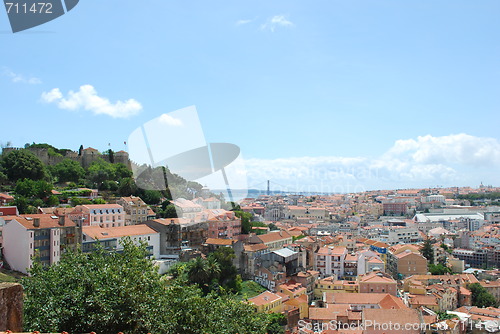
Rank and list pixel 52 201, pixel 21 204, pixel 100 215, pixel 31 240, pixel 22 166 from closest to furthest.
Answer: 1. pixel 31 240
2. pixel 100 215
3. pixel 21 204
4. pixel 52 201
5. pixel 22 166

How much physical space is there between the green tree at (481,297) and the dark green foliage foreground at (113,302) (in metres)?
13.5

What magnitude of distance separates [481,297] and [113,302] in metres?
15.8

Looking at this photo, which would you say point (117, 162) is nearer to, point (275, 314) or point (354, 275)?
point (354, 275)

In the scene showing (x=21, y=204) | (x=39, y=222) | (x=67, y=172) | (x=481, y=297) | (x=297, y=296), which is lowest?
(x=481, y=297)

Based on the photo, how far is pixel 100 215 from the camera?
15.1 metres

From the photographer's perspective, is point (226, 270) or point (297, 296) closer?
point (297, 296)

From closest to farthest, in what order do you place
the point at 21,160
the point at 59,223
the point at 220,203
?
the point at 59,223
the point at 21,160
the point at 220,203

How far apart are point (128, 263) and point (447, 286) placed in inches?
539

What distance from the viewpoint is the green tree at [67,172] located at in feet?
69.0

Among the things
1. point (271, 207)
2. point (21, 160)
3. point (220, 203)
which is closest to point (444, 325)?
point (220, 203)

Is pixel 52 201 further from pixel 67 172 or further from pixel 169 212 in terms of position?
pixel 67 172

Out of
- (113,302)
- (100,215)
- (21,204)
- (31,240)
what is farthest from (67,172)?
(113,302)

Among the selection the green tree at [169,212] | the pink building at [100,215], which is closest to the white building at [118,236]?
the pink building at [100,215]

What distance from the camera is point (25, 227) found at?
1066 cm
